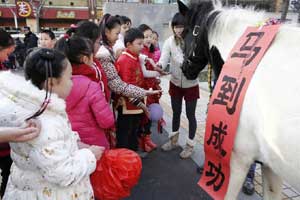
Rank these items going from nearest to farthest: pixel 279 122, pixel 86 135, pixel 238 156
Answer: pixel 279 122, pixel 238 156, pixel 86 135

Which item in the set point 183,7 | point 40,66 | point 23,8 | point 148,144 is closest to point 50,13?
point 23,8

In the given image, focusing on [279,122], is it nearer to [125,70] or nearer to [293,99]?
[293,99]

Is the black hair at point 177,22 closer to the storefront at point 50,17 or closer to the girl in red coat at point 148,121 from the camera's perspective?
the girl in red coat at point 148,121

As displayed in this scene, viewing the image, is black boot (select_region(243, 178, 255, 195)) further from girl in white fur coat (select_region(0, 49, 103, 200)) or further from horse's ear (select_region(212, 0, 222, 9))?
girl in white fur coat (select_region(0, 49, 103, 200))

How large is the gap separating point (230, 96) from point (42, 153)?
116 cm

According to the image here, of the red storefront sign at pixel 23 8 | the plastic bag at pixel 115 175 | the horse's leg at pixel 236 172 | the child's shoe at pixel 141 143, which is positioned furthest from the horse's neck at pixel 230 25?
the red storefront sign at pixel 23 8

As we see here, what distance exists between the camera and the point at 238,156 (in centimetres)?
184

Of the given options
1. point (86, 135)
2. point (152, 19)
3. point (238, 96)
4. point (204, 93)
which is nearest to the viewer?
point (238, 96)

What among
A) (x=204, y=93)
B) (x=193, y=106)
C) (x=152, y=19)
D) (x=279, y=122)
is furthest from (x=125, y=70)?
(x=152, y=19)

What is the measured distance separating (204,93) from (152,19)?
5.97 meters

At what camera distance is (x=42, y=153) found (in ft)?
4.23

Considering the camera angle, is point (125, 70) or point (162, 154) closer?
point (125, 70)

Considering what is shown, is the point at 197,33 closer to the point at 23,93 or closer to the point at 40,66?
the point at 40,66

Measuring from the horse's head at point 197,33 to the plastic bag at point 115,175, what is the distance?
1.10 m
